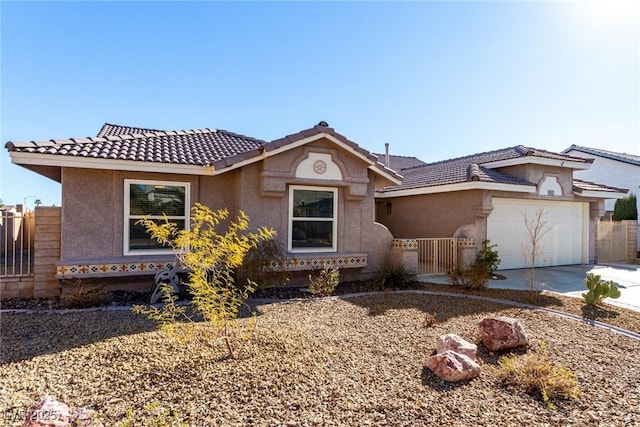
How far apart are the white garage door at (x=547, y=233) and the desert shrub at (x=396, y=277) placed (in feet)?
18.5

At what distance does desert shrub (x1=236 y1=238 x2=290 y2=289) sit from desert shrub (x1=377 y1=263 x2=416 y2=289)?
346cm

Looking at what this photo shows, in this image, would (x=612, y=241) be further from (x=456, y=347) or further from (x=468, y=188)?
(x=456, y=347)

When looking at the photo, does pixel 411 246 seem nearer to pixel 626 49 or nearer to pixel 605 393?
pixel 605 393

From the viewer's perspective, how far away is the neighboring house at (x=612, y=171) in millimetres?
27234

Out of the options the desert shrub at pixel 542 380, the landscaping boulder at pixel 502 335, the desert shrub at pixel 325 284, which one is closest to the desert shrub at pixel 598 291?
the landscaping boulder at pixel 502 335

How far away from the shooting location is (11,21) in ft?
29.5

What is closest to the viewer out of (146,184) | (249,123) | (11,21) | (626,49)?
(11,21)

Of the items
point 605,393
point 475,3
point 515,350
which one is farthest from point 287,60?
point 605,393

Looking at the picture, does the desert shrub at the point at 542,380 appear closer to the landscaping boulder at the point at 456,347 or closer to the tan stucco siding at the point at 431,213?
the landscaping boulder at the point at 456,347

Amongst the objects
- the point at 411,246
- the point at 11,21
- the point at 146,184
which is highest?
the point at 11,21

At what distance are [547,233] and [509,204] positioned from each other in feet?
9.55

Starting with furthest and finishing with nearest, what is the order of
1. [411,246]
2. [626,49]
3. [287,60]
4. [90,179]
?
[287,60] < [626,49] < [411,246] < [90,179]

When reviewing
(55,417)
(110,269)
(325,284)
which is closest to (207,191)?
(110,269)

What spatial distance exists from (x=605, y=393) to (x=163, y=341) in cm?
704
